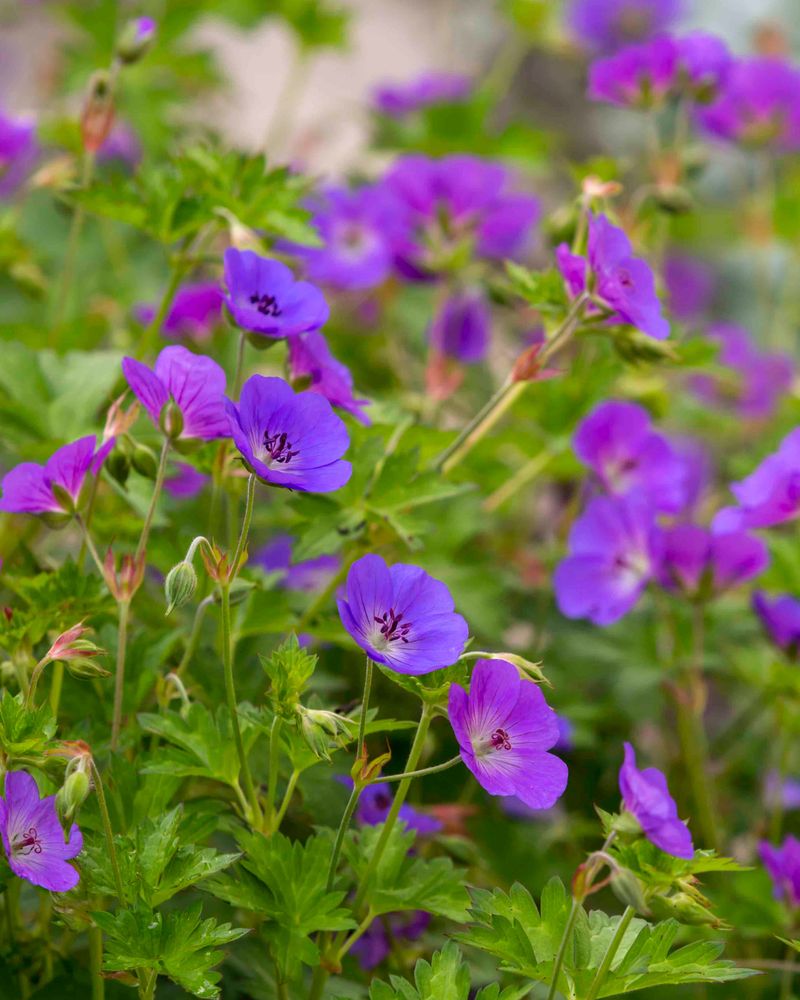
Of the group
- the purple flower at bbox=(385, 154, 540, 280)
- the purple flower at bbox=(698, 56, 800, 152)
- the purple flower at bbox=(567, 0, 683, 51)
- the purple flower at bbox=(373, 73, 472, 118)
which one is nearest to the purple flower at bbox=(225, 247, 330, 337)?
the purple flower at bbox=(385, 154, 540, 280)

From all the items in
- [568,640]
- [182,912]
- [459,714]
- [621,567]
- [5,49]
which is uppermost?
[459,714]

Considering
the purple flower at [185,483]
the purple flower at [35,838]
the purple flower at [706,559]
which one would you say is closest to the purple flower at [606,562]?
the purple flower at [706,559]

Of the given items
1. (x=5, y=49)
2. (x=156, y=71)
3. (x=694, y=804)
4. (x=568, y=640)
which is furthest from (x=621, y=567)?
(x=5, y=49)

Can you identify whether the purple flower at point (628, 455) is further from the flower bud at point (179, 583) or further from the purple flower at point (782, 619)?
the flower bud at point (179, 583)

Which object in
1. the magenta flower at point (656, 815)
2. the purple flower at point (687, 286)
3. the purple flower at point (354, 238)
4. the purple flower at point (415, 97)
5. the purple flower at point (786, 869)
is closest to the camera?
the magenta flower at point (656, 815)

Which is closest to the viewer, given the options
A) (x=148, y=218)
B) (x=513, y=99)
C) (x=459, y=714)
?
(x=459, y=714)

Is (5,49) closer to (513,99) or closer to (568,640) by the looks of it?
(513,99)

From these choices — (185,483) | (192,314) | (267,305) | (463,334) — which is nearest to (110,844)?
(267,305)
